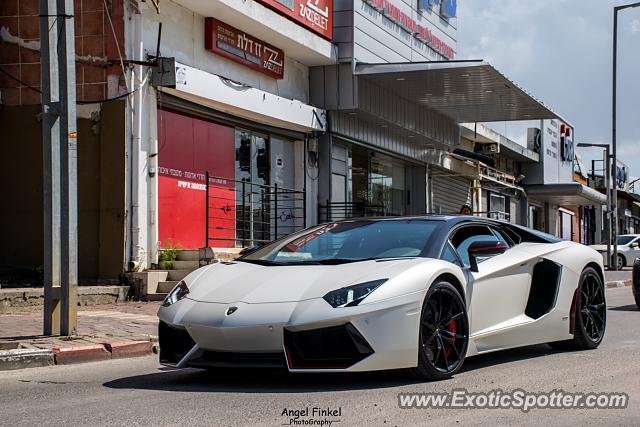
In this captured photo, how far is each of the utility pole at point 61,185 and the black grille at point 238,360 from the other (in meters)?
3.29

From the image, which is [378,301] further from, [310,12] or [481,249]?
[310,12]

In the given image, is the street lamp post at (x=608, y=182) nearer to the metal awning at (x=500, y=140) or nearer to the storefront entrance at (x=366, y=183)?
the metal awning at (x=500, y=140)

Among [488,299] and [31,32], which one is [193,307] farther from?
[31,32]

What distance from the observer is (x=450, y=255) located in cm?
677

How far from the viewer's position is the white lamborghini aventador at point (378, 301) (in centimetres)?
576

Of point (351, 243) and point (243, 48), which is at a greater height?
point (243, 48)

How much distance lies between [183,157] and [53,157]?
8008mm

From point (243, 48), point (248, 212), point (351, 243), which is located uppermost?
point (243, 48)

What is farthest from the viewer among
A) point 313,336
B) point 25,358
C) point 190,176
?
point 190,176

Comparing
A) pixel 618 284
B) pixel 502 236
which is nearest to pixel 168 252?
pixel 502 236

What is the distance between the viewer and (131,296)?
1459 cm

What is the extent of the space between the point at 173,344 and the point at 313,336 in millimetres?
1099

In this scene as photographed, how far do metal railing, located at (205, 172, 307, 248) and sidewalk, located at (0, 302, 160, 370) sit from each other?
5.16 metres

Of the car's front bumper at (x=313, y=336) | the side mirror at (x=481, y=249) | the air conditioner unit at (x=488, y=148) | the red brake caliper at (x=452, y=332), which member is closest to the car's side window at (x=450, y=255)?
the side mirror at (x=481, y=249)
